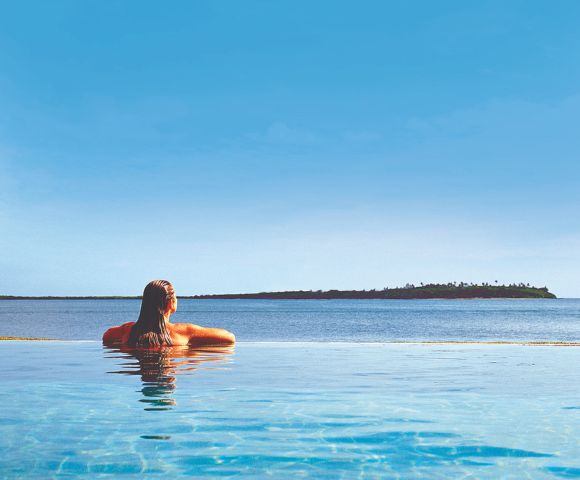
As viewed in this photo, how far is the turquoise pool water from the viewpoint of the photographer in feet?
19.2

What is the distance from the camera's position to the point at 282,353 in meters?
15.4

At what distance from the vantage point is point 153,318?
513 inches

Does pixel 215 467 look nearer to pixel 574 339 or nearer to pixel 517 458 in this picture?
pixel 517 458

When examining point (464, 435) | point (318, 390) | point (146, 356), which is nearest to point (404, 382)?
point (318, 390)

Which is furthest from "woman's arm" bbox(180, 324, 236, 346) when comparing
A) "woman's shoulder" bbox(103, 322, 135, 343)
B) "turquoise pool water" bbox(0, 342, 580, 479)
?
"woman's shoulder" bbox(103, 322, 135, 343)

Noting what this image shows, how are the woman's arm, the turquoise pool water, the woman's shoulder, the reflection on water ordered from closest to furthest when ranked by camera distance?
the turquoise pool water, the reflection on water, the woman's arm, the woman's shoulder

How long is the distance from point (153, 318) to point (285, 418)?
19.8ft

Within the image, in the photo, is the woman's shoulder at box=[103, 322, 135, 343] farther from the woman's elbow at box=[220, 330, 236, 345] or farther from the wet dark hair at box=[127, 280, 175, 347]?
the woman's elbow at box=[220, 330, 236, 345]

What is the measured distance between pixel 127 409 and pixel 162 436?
1.46m

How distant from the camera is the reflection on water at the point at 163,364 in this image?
29.3 ft

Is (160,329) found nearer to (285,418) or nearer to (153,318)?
(153,318)

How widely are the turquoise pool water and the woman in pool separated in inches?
16.7

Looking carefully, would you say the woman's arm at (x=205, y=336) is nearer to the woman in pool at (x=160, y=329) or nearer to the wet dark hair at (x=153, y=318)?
the woman in pool at (x=160, y=329)

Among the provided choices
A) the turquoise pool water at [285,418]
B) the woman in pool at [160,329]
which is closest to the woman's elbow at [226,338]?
the woman in pool at [160,329]
